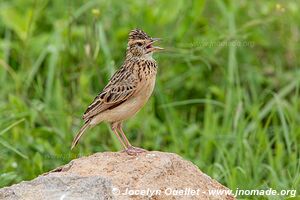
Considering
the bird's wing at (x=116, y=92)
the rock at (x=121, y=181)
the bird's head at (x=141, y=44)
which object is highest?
the bird's head at (x=141, y=44)

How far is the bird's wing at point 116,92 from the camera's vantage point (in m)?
7.33

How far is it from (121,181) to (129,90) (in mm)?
1531

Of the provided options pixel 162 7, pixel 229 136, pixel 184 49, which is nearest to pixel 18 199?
pixel 229 136

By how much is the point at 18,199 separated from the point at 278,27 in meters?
6.53

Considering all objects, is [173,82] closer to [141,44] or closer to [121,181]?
[141,44]

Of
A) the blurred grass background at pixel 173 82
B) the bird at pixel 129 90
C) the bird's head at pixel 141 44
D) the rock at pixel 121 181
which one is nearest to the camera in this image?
the rock at pixel 121 181

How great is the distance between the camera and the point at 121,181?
5.94 metres

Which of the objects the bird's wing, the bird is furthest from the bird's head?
the bird's wing

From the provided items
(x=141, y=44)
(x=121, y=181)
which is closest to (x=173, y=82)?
(x=141, y=44)

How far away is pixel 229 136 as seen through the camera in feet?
Result: 29.3

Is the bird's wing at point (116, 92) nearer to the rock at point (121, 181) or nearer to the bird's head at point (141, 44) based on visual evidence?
the bird's head at point (141, 44)

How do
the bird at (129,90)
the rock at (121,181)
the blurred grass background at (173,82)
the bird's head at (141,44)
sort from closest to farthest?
the rock at (121,181)
the bird at (129,90)
the bird's head at (141,44)
the blurred grass background at (173,82)

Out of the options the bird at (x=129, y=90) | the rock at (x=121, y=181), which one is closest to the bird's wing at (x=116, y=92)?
the bird at (x=129, y=90)

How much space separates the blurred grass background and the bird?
3.21 ft
